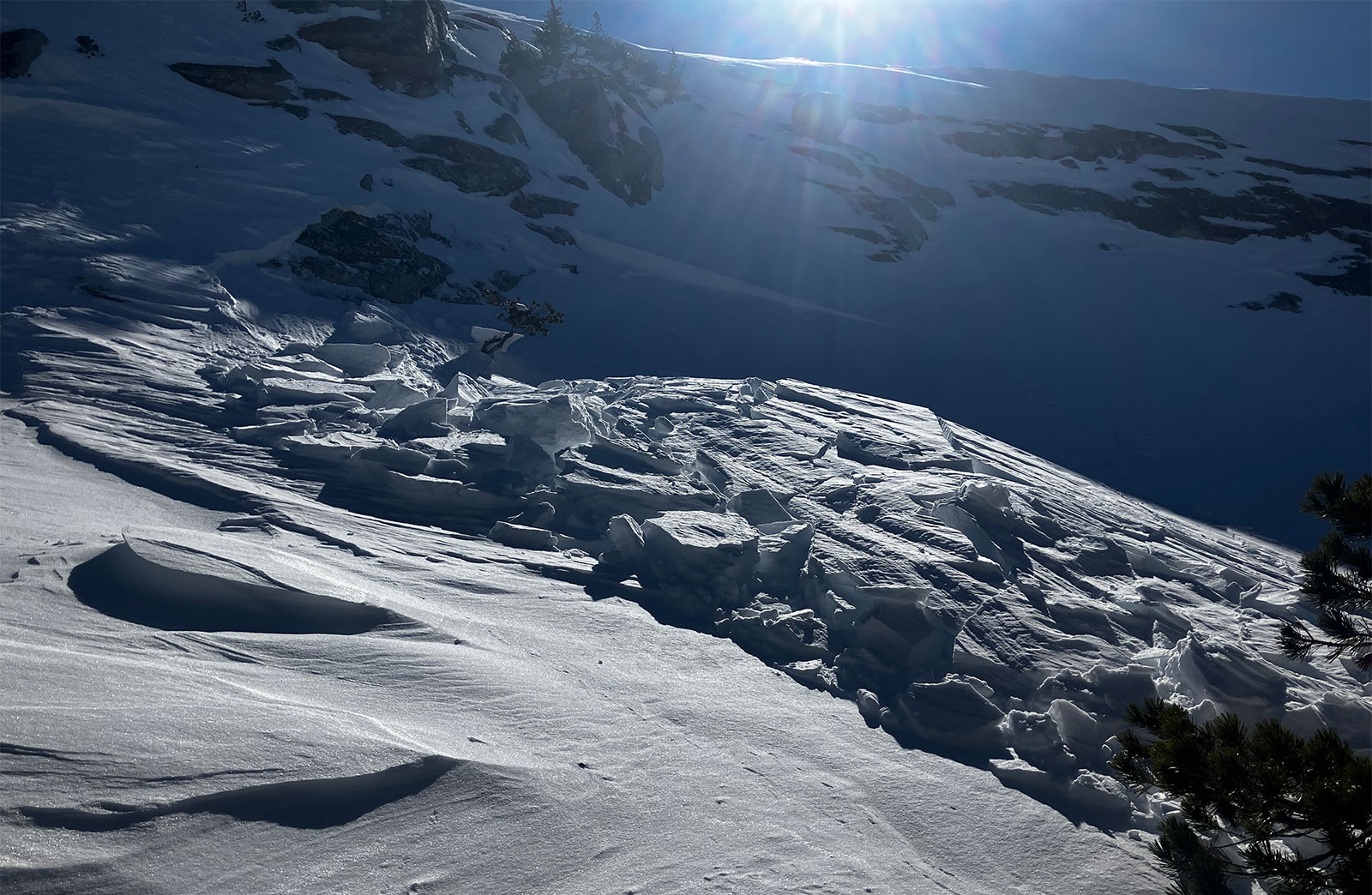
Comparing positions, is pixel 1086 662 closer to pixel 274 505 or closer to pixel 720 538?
pixel 720 538

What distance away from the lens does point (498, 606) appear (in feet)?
21.9

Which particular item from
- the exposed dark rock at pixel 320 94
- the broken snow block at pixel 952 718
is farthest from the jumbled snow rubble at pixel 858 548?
the exposed dark rock at pixel 320 94

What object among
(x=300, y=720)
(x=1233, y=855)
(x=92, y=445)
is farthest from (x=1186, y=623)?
(x=92, y=445)

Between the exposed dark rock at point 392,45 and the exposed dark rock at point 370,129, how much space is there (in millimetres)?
3329

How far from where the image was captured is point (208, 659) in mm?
4504

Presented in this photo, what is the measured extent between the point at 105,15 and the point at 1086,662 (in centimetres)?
3125

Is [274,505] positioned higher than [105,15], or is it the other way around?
[105,15]

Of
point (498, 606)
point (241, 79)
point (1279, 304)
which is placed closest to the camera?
point (498, 606)

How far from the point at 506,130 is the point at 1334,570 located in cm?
2915

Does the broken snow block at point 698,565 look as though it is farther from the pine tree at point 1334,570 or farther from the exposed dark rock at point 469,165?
the exposed dark rock at point 469,165

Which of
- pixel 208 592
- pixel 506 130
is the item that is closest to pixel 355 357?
pixel 208 592

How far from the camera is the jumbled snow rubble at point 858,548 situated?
20.7ft

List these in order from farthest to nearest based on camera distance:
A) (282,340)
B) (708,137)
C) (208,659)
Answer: (708,137) → (282,340) → (208,659)

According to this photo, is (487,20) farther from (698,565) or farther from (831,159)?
(698,565)
